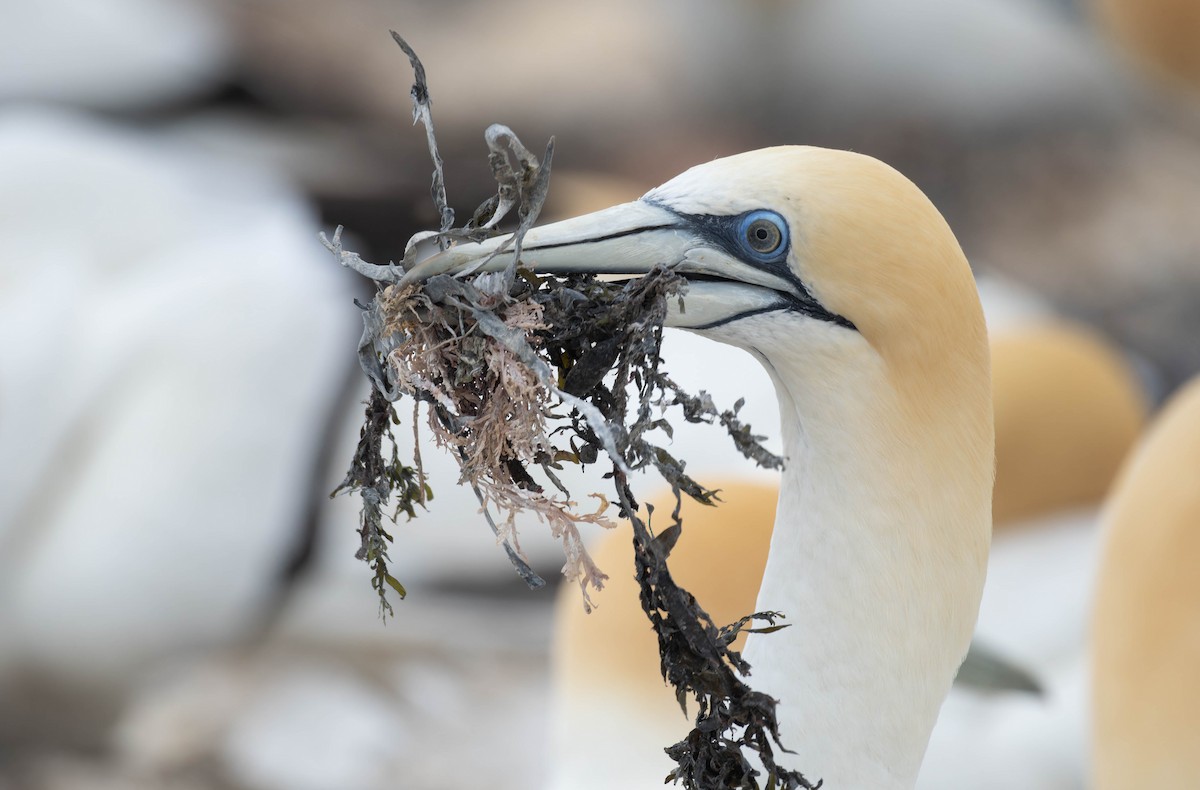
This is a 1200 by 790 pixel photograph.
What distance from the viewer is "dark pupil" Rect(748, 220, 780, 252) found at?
0.95 meters

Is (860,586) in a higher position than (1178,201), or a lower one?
lower

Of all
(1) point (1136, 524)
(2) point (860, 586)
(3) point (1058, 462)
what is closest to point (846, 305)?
(2) point (860, 586)

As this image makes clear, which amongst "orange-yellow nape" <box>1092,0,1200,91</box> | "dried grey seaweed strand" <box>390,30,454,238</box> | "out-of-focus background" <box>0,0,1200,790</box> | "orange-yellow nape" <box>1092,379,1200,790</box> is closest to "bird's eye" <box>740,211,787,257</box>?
"dried grey seaweed strand" <box>390,30,454,238</box>

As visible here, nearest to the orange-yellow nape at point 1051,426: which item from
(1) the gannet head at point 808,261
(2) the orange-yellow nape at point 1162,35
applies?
(2) the orange-yellow nape at point 1162,35

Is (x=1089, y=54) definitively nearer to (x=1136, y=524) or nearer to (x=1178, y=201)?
(x=1178, y=201)

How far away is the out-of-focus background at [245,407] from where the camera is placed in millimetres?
3109

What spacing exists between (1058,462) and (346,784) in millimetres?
1627

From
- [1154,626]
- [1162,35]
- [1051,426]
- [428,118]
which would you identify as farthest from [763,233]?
[1162,35]

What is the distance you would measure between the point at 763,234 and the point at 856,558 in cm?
24

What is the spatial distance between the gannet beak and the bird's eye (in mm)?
13

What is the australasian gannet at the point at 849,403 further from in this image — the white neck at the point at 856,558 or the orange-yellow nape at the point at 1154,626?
the orange-yellow nape at the point at 1154,626

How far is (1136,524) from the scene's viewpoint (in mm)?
1688

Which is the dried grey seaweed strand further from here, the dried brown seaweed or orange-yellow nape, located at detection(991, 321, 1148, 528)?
orange-yellow nape, located at detection(991, 321, 1148, 528)

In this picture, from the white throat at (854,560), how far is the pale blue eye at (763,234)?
0.07 metres
